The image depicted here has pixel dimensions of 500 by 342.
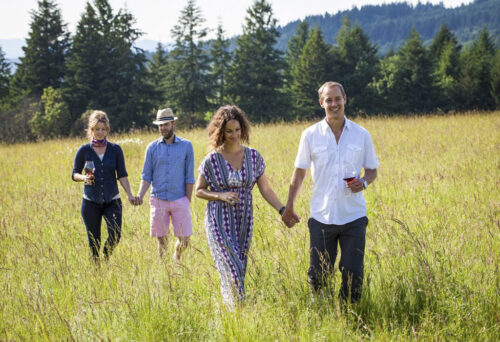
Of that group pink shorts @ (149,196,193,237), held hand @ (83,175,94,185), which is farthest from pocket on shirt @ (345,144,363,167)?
held hand @ (83,175,94,185)

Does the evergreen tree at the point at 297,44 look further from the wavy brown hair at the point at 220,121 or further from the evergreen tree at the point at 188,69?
the wavy brown hair at the point at 220,121

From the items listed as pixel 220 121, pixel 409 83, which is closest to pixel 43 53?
pixel 409 83

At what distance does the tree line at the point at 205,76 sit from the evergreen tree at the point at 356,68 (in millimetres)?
98

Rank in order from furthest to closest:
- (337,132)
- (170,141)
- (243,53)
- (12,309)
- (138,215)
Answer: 1. (243,53)
2. (138,215)
3. (170,141)
4. (337,132)
5. (12,309)

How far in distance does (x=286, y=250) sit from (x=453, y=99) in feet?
130

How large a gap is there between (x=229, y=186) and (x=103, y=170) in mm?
1903

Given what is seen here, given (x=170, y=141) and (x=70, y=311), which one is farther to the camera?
(x=170, y=141)

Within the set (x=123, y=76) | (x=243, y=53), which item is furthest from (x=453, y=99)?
(x=123, y=76)

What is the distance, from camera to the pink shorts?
15.8 ft

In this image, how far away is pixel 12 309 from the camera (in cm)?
324

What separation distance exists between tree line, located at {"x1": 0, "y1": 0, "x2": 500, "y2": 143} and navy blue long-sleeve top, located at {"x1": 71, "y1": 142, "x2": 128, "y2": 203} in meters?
24.6

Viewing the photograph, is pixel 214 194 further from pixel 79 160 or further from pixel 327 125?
pixel 79 160

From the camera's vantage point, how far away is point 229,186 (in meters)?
3.52

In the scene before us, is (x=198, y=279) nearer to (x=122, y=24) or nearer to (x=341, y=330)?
(x=341, y=330)
